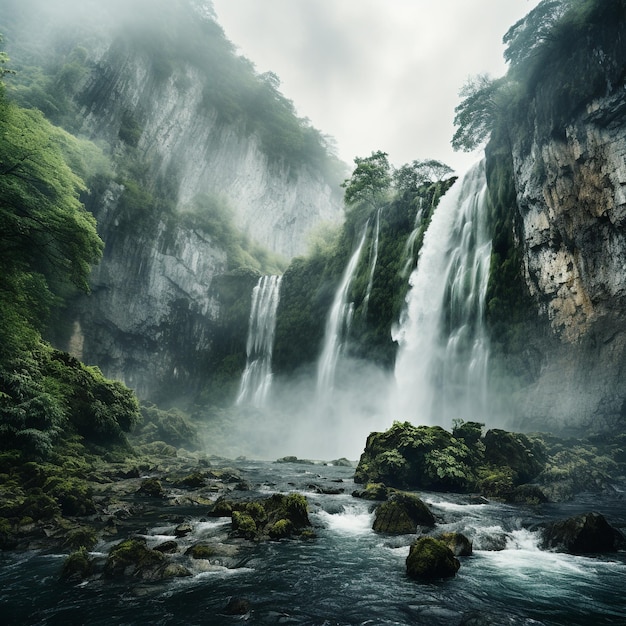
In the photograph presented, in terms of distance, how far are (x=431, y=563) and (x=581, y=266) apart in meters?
17.5

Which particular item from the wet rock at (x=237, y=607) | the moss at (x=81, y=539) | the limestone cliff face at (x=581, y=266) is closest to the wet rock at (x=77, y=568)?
the moss at (x=81, y=539)

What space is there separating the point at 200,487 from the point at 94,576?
29.1 feet

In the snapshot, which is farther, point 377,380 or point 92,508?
point 377,380

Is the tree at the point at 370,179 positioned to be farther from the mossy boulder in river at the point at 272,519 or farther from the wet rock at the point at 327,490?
the mossy boulder in river at the point at 272,519

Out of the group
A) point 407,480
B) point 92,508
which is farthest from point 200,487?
point 407,480

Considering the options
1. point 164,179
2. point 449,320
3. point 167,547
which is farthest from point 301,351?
point 167,547

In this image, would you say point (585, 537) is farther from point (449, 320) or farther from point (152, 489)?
point (449, 320)

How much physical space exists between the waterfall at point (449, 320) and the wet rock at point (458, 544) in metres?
15.6

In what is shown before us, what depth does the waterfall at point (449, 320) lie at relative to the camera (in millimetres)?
23500

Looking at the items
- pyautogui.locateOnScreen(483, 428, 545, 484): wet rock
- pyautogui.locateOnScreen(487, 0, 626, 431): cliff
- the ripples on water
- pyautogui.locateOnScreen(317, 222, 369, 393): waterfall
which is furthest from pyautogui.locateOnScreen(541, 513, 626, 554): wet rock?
pyautogui.locateOnScreen(317, 222, 369, 393): waterfall

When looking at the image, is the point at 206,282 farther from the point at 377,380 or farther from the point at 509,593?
the point at 509,593

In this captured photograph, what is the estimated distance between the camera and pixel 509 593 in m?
5.86

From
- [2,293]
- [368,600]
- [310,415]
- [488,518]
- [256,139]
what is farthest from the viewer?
[256,139]

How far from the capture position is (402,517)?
366 inches
